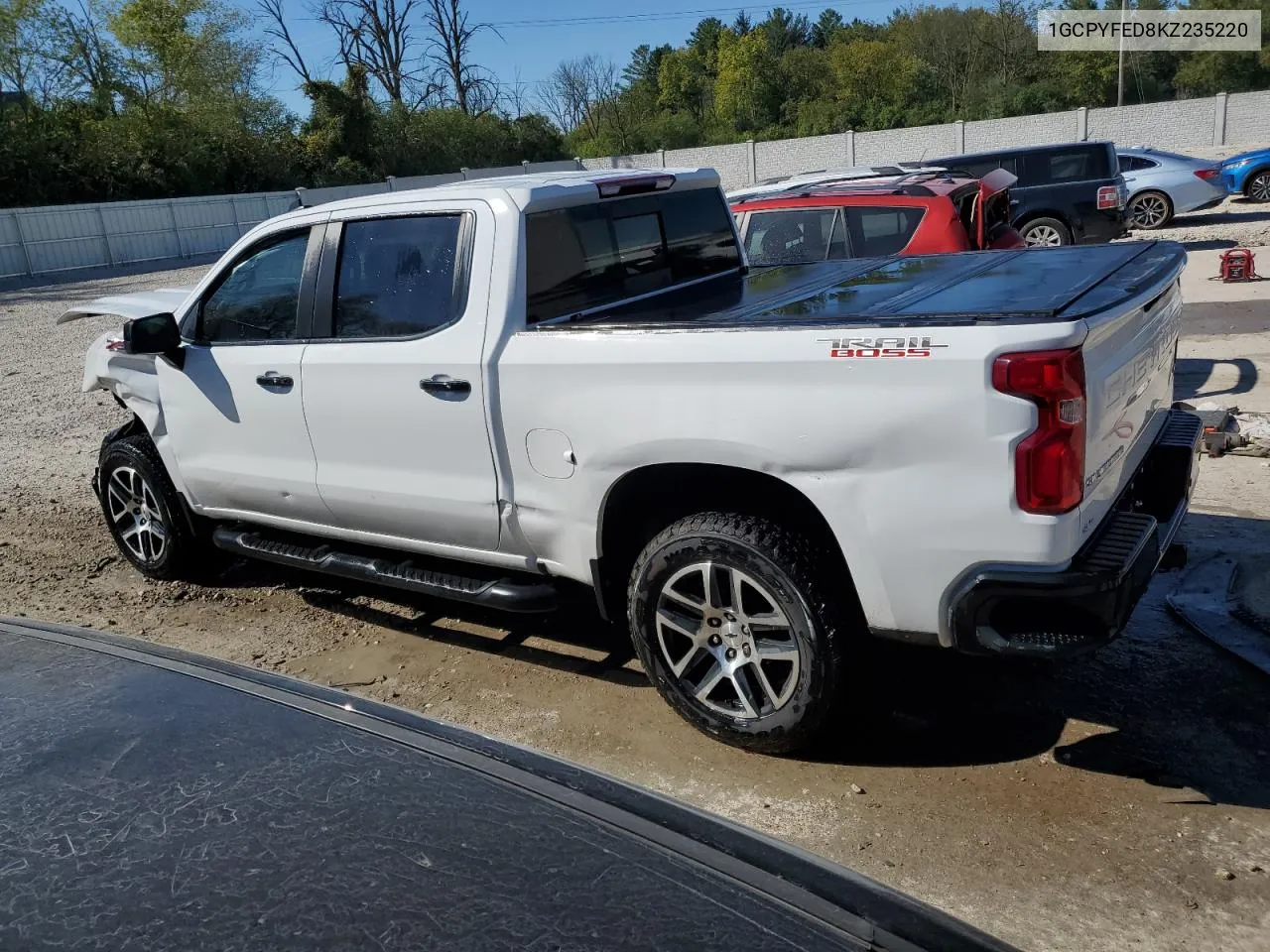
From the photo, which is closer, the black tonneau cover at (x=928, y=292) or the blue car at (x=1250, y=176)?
the black tonneau cover at (x=928, y=292)

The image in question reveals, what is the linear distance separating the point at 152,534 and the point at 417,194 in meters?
2.65

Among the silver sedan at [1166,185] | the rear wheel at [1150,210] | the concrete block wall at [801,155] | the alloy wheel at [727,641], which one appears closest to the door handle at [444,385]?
the alloy wheel at [727,641]

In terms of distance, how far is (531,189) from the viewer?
14.1 ft

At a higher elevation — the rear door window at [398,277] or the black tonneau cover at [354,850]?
the rear door window at [398,277]

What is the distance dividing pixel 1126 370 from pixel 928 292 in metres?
0.73

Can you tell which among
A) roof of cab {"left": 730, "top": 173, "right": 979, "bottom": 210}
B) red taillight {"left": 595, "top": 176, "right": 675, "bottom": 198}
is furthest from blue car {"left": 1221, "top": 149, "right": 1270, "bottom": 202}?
red taillight {"left": 595, "top": 176, "right": 675, "bottom": 198}

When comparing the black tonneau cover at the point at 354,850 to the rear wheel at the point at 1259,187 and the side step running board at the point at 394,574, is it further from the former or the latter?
the rear wheel at the point at 1259,187

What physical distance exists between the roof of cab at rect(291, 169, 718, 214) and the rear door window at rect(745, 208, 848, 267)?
347 cm

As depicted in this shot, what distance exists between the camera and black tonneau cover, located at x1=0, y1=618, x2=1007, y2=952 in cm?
159

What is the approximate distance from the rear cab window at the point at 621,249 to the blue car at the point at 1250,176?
20.6m

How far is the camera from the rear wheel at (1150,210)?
19.3 metres

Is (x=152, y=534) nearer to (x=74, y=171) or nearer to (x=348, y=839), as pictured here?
(x=348, y=839)

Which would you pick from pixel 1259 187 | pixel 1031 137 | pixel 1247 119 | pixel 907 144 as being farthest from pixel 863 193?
pixel 907 144

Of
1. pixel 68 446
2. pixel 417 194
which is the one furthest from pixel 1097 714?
pixel 68 446
